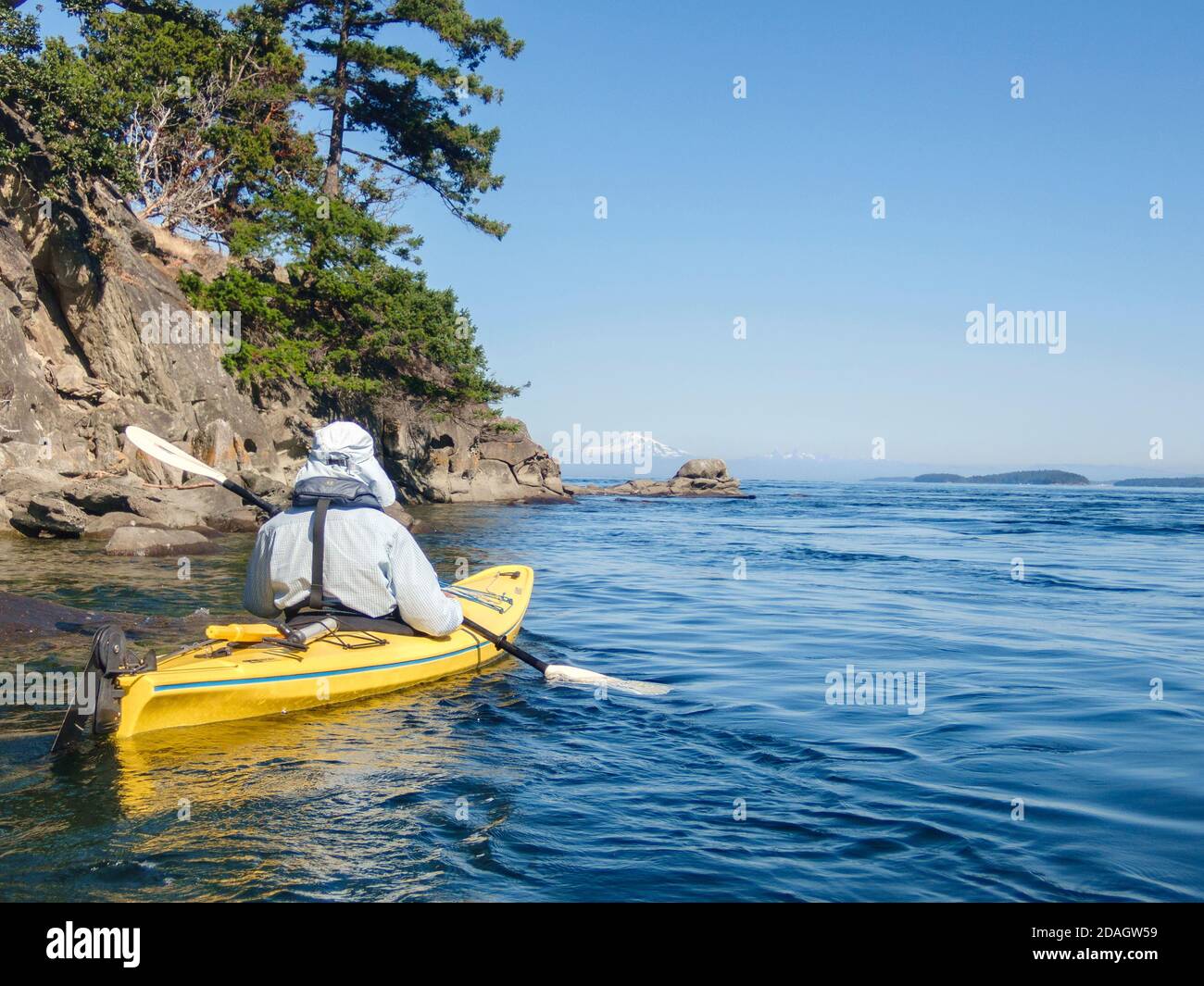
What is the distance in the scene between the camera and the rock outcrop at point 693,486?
49875 millimetres

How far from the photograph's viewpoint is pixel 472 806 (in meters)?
4.66

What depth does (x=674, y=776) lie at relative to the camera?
17.3 ft

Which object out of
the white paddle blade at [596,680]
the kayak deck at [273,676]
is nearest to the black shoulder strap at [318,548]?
the kayak deck at [273,676]

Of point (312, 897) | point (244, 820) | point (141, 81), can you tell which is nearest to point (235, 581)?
point (244, 820)

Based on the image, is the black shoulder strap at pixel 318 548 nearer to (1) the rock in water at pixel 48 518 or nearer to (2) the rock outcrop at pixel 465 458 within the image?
(1) the rock in water at pixel 48 518

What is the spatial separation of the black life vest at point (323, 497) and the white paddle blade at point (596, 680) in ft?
7.33

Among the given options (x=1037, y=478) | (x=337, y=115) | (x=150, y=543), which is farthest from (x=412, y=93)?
(x=1037, y=478)

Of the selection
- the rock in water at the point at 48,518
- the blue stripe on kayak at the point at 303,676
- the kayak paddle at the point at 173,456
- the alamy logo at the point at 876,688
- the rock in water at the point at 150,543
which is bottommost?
the alamy logo at the point at 876,688

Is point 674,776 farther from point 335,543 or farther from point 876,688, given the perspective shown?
point 876,688

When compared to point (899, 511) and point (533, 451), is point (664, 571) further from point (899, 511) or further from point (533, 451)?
point (899, 511)

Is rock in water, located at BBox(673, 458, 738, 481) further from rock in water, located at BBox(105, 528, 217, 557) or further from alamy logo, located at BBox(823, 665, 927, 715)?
alamy logo, located at BBox(823, 665, 927, 715)

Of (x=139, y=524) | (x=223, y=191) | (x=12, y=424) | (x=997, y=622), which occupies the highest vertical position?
(x=223, y=191)
